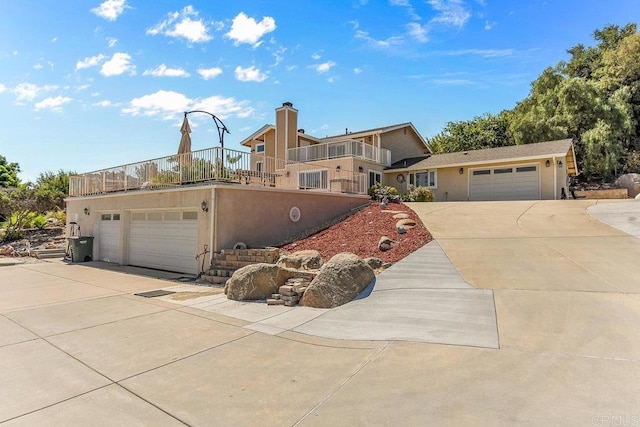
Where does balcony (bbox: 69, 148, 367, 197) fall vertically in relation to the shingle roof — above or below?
below

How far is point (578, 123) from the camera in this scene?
25.3 meters

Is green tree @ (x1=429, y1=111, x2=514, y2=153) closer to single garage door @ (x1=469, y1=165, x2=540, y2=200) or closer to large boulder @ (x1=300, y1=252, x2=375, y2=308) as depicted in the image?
single garage door @ (x1=469, y1=165, x2=540, y2=200)

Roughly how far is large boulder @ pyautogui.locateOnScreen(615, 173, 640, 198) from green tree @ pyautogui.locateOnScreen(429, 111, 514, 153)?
11138mm

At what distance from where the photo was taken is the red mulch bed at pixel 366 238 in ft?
32.3

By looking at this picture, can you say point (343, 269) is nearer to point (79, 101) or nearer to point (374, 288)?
point (374, 288)

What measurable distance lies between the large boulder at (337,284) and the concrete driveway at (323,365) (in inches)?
25.3

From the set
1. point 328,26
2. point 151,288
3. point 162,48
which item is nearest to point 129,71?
point 162,48

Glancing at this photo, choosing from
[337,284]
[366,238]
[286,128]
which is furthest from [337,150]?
[337,284]

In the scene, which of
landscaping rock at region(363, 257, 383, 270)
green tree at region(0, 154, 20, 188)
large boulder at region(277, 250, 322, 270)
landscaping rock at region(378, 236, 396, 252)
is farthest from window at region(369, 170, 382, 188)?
green tree at region(0, 154, 20, 188)

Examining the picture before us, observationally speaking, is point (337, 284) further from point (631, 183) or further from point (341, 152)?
point (631, 183)

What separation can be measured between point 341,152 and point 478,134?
61.6ft

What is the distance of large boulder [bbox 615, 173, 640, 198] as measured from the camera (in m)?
21.3

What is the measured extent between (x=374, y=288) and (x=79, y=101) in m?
14.3

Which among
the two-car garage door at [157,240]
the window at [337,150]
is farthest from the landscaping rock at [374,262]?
the window at [337,150]
